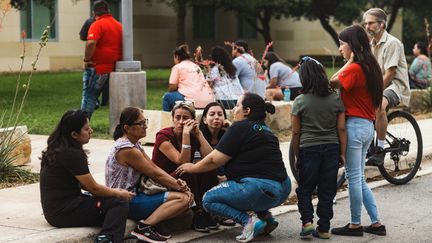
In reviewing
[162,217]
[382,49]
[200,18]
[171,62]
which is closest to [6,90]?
[382,49]

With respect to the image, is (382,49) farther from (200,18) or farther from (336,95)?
(200,18)

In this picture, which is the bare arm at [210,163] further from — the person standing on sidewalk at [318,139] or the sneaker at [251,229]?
the person standing on sidewalk at [318,139]

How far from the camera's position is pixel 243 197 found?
7.18 m

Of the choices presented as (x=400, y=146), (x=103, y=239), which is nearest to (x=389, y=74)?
(x=400, y=146)

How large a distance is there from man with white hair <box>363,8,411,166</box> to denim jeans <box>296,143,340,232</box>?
2.08 meters

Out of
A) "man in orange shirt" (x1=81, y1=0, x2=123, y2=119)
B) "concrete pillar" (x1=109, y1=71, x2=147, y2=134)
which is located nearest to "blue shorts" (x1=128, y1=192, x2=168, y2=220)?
"concrete pillar" (x1=109, y1=71, x2=147, y2=134)

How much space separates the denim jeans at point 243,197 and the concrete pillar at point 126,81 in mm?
5448

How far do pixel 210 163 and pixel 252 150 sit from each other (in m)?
0.35

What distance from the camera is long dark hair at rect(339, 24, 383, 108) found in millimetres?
7371

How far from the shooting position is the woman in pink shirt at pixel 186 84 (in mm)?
12117

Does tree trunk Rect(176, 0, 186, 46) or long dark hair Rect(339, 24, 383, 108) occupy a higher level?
long dark hair Rect(339, 24, 383, 108)

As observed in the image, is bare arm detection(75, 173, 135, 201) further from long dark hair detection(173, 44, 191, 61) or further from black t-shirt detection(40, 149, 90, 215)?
long dark hair detection(173, 44, 191, 61)

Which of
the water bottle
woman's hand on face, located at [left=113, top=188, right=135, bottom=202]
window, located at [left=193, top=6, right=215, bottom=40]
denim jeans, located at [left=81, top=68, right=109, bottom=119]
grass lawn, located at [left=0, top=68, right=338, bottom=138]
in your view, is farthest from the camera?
window, located at [left=193, top=6, right=215, bottom=40]

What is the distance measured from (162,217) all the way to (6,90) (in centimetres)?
1554
